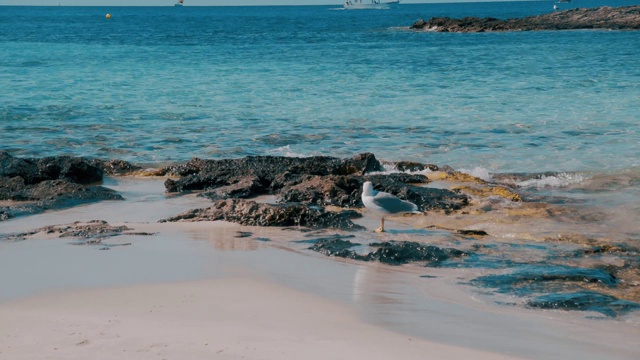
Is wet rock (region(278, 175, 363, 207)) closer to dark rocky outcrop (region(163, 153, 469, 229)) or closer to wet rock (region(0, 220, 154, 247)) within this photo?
dark rocky outcrop (region(163, 153, 469, 229))

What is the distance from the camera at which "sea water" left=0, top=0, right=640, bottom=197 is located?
536 inches

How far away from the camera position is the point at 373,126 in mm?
15953

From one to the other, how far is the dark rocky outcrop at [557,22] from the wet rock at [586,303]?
48183mm

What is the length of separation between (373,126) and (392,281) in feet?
31.5

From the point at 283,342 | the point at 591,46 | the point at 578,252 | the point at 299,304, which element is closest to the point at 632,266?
→ the point at 578,252

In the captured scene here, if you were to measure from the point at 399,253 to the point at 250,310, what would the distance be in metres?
1.85

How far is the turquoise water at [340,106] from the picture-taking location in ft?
45.0

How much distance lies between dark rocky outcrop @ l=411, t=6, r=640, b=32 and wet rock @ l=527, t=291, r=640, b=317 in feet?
158

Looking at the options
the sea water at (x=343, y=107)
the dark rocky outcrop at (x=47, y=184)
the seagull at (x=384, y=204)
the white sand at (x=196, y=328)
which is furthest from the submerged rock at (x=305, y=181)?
the white sand at (x=196, y=328)

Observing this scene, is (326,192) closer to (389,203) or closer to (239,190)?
(239,190)

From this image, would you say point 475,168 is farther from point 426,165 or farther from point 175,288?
point 175,288

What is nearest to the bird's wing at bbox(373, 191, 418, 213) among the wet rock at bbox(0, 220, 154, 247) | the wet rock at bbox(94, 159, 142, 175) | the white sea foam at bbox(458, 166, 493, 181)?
the wet rock at bbox(0, 220, 154, 247)

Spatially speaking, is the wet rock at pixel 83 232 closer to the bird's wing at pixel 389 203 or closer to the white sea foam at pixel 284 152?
the bird's wing at pixel 389 203

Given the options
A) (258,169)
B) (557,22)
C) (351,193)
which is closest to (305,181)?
(351,193)
